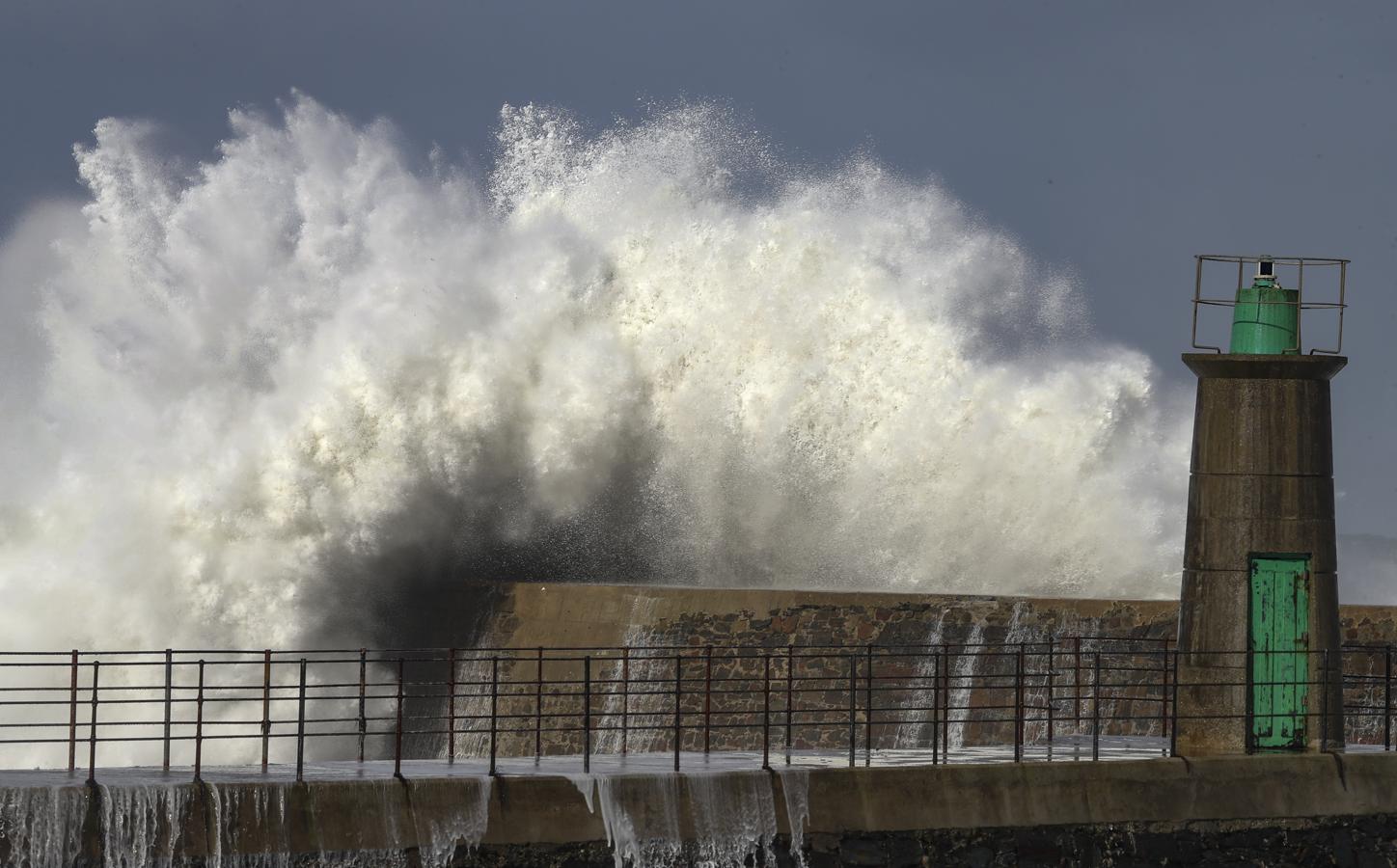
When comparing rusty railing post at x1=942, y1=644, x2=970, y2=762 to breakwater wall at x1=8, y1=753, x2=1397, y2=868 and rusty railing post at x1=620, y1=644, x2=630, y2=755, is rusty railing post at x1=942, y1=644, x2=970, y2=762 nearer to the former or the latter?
breakwater wall at x1=8, y1=753, x2=1397, y2=868

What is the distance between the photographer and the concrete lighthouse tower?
42.5ft

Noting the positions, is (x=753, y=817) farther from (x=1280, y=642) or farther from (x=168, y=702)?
(x=1280, y=642)

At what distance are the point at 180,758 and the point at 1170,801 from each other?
948 centimetres

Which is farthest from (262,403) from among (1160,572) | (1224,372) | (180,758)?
(1224,372)

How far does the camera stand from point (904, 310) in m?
26.8

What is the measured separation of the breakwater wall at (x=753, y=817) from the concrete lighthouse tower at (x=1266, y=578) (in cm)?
38

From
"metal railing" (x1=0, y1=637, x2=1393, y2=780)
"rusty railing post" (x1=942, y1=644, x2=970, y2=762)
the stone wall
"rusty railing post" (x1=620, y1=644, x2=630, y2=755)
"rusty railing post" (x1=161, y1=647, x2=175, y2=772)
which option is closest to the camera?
"rusty railing post" (x1=161, y1=647, x2=175, y2=772)

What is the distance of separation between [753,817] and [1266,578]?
127 inches

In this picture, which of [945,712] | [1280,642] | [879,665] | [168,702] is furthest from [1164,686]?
[168,702]

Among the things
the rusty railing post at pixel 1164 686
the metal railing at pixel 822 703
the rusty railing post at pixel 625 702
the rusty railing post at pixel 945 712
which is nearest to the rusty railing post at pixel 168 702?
the metal railing at pixel 822 703

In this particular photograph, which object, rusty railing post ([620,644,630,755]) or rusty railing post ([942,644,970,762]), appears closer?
rusty railing post ([942,644,970,762])

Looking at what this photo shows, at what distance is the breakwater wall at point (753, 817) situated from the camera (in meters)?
10.7

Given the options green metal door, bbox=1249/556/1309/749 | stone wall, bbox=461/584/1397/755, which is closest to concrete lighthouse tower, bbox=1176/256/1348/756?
A: green metal door, bbox=1249/556/1309/749

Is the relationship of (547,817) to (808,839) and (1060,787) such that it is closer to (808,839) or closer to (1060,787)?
(808,839)
